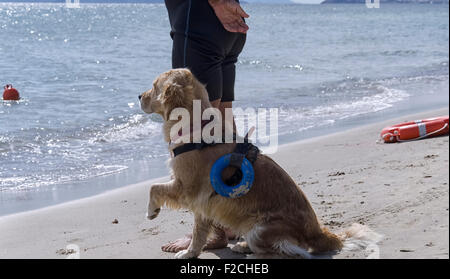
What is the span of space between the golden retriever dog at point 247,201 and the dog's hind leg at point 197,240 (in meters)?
0.21

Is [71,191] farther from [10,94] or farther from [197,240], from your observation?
[10,94]

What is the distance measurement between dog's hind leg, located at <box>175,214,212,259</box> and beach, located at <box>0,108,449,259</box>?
15 cm

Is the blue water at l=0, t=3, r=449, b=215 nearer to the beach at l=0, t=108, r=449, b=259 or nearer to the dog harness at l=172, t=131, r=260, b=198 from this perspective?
the beach at l=0, t=108, r=449, b=259

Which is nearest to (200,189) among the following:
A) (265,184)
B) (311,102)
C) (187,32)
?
(265,184)

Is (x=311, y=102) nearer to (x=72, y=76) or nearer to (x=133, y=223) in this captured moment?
(x=72, y=76)

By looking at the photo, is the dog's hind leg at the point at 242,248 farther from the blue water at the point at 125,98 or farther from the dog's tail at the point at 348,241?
the blue water at the point at 125,98

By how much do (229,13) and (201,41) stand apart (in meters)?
0.31

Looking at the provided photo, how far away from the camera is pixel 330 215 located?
5.36 m

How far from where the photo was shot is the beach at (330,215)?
4504mm

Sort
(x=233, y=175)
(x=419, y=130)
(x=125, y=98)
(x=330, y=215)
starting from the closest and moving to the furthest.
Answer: (x=233, y=175) < (x=330, y=215) < (x=419, y=130) < (x=125, y=98)

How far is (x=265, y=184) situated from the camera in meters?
4.30

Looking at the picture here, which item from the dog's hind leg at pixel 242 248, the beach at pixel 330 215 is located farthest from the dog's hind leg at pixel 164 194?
the dog's hind leg at pixel 242 248

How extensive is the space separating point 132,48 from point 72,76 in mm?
8469

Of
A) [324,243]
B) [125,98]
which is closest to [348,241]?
[324,243]
